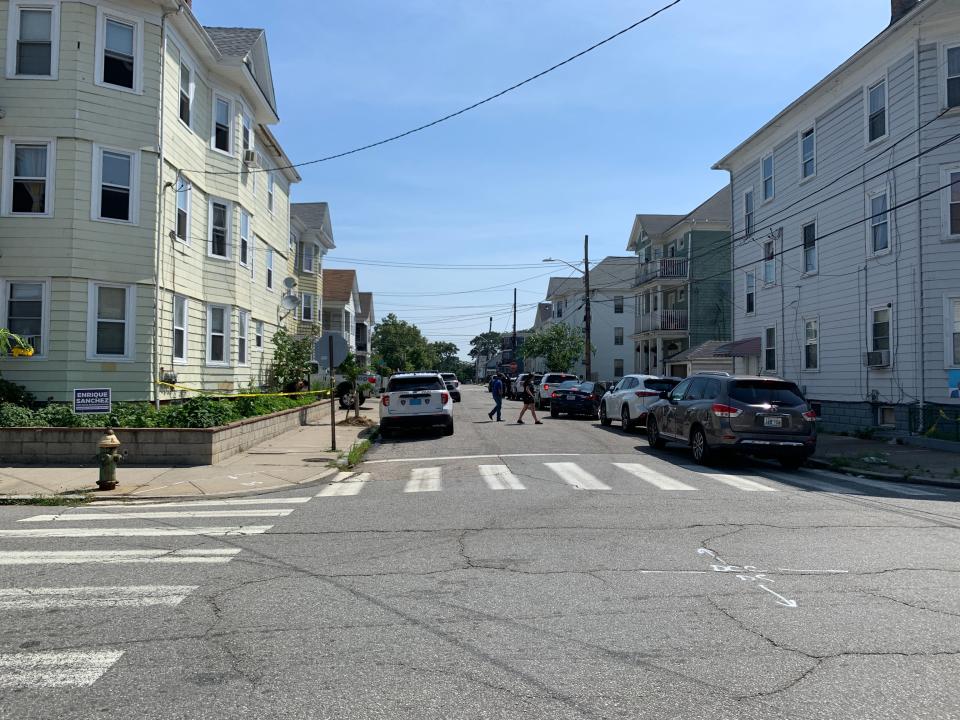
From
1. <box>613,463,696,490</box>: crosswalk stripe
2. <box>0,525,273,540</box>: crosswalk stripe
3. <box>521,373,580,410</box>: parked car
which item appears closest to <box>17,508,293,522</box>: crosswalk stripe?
<box>0,525,273,540</box>: crosswalk stripe

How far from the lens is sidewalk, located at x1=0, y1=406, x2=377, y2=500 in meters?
11.4

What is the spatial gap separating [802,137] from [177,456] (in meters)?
21.3

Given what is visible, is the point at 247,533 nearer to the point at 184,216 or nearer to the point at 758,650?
the point at 758,650

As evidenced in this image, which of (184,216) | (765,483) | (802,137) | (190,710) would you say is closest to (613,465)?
(765,483)

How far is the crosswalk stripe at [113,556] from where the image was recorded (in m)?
7.15

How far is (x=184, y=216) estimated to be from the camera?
20.3 metres

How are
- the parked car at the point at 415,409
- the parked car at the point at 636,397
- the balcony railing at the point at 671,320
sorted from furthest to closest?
the balcony railing at the point at 671,320 → the parked car at the point at 636,397 → the parked car at the point at 415,409

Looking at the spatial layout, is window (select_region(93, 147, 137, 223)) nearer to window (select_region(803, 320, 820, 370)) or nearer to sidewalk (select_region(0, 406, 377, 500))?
sidewalk (select_region(0, 406, 377, 500))

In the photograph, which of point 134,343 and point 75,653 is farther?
point 134,343

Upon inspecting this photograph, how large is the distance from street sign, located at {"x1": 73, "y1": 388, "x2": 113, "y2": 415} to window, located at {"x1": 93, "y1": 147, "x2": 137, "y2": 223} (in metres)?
5.93

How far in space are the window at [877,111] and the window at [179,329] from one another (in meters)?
18.9

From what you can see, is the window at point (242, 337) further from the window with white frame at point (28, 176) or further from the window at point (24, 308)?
the window with white frame at point (28, 176)

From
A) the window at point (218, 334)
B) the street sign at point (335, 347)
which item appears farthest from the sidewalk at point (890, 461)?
the window at point (218, 334)

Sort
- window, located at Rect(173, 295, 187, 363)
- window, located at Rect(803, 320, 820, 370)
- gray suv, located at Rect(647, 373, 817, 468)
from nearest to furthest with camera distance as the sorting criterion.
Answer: gray suv, located at Rect(647, 373, 817, 468) → window, located at Rect(173, 295, 187, 363) → window, located at Rect(803, 320, 820, 370)
